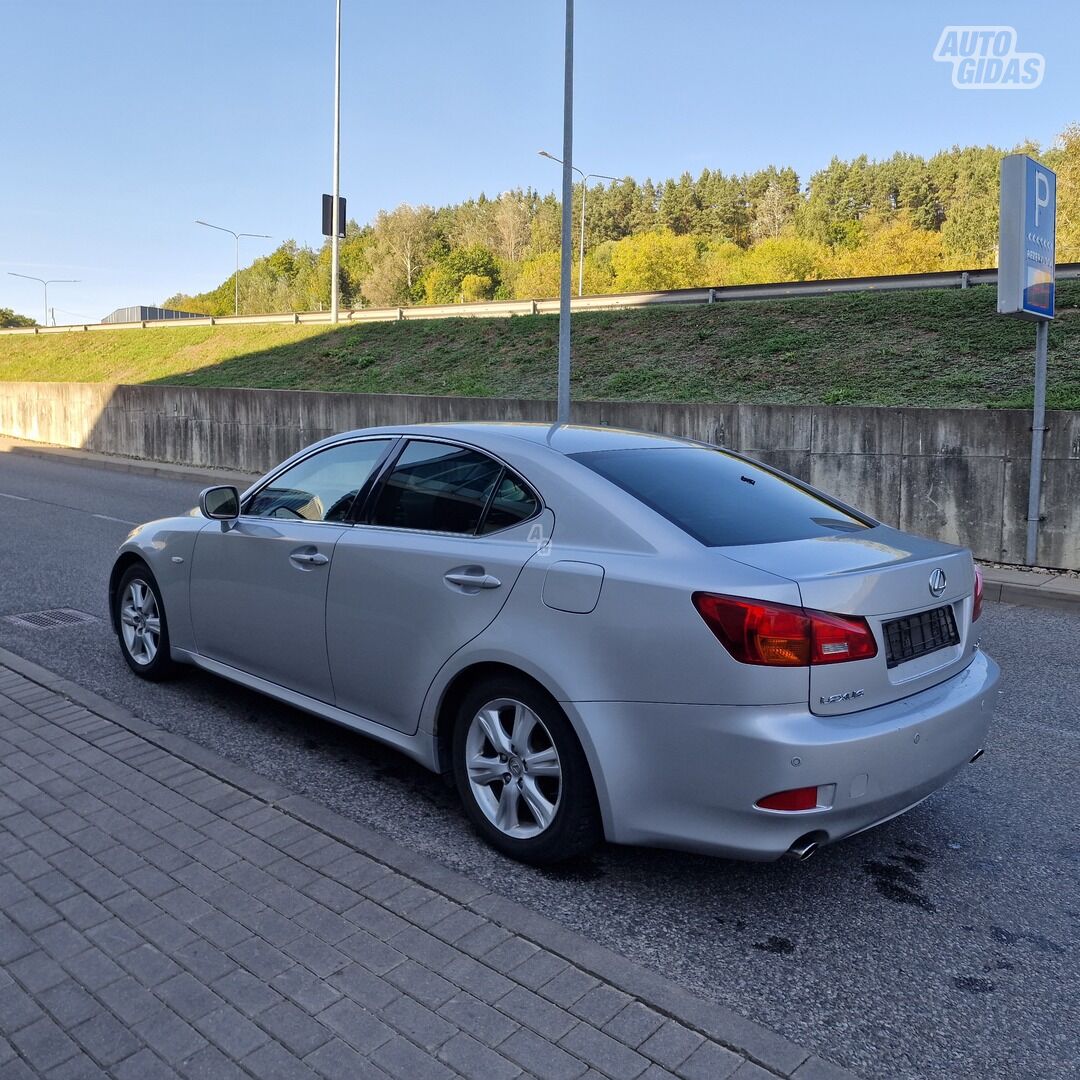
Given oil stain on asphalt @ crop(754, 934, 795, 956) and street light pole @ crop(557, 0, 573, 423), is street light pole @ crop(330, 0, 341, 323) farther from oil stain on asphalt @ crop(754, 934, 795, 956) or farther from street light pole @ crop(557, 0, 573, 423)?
oil stain on asphalt @ crop(754, 934, 795, 956)

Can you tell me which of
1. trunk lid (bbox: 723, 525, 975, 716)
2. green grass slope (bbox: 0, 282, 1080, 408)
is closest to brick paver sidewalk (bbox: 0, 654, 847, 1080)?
trunk lid (bbox: 723, 525, 975, 716)

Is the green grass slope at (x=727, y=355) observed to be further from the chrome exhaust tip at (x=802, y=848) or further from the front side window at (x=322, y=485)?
the chrome exhaust tip at (x=802, y=848)

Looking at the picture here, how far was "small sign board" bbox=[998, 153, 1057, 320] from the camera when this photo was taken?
392 inches

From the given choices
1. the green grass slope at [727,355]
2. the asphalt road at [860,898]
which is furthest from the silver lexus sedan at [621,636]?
the green grass slope at [727,355]

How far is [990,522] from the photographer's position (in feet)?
34.8

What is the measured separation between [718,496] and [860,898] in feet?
4.81

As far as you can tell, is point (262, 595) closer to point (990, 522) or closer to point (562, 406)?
point (990, 522)

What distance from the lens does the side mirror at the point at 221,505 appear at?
5.04 m

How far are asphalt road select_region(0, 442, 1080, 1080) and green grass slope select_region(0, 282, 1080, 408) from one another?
8.47 metres

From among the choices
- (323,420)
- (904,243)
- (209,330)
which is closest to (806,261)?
(904,243)

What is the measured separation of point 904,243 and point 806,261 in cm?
767

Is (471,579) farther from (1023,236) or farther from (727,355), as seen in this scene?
(727,355)

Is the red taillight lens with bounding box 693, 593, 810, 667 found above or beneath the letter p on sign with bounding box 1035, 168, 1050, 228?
beneath

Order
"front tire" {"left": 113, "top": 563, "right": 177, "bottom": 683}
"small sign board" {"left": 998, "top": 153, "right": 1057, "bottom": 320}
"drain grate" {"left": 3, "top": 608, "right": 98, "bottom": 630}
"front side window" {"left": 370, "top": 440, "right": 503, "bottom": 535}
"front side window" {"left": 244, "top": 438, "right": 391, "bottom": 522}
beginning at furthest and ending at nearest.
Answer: "small sign board" {"left": 998, "top": 153, "right": 1057, "bottom": 320}, "drain grate" {"left": 3, "top": 608, "right": 98, "bottom": 630}, "front tire" {"left": 113, "top": 563, "right": 177, "bottom": 683}, "front side window" {"left": 244, "top": 438, "right": 391, "bottom": 522}, "front side window" {"left": 370, "top": 440, "right": 503, "bottom": 535}
